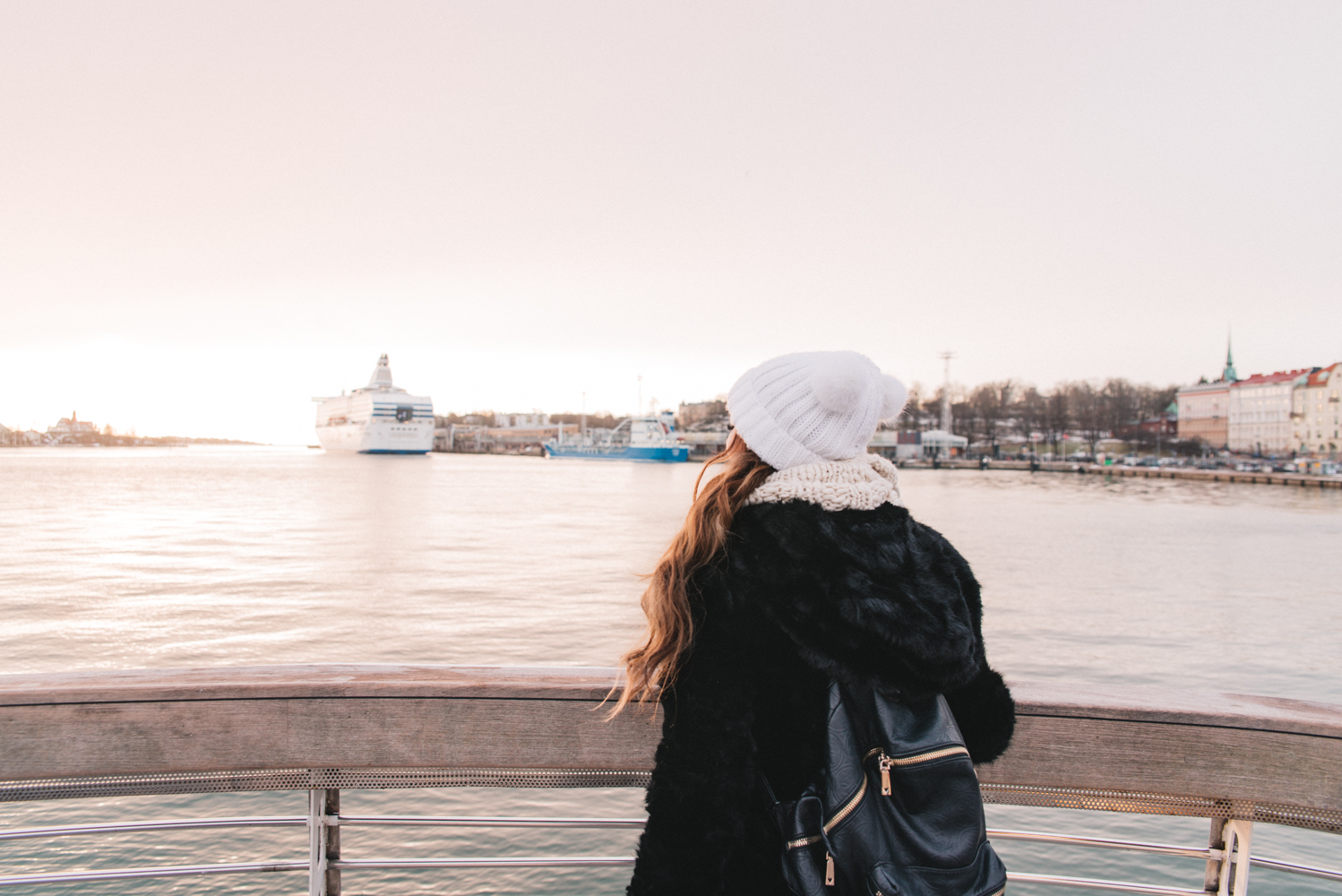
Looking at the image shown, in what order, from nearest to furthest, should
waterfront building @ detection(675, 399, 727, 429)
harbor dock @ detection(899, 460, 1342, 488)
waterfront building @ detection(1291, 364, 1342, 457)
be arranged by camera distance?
harbor dock @ detection(899, 460, 1342, 488) < waterfront building @ detection(1291, 364, 1342, 457) < waterfront building @ detection(675, 399, 727, 429)

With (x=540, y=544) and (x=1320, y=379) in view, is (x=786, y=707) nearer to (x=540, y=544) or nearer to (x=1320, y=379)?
(x=540, y=544)

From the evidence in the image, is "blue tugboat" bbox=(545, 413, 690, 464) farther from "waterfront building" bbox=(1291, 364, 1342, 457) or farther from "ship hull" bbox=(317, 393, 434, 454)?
"waterfront building" bbox=(1291, 364, 1342, 457)

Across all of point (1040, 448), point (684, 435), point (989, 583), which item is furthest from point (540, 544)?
point (1040, 448)

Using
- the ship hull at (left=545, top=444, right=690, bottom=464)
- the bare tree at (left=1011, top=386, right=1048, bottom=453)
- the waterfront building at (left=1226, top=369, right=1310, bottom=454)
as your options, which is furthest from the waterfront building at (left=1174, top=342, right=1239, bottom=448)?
the ship hull at (left=545, top=444, right=690, bottom=464)

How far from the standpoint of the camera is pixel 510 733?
147 centimetres

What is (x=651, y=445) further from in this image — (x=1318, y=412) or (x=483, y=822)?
(x=483, y=822)

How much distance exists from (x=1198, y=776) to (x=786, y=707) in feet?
2.57

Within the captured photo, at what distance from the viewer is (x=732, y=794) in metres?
1.25

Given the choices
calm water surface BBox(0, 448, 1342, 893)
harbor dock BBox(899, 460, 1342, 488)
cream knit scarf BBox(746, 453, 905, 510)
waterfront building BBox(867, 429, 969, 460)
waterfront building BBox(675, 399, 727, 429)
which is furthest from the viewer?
waterfront building BBox(675, 399, 727, 429)

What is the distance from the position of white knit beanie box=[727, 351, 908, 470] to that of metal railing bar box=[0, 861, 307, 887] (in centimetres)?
110

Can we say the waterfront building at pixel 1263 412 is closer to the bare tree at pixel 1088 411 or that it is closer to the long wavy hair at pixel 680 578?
the bare tree at pixel 1088 411

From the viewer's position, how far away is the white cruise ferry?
104688 millimetres

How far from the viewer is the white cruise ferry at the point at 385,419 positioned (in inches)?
4122

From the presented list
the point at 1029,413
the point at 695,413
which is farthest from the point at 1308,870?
the point at 695,413
